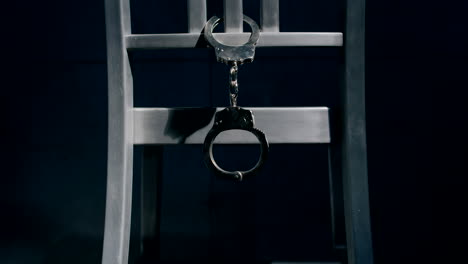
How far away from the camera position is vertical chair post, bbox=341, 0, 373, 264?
23.3 inches

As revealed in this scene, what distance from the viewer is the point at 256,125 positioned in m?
0.60

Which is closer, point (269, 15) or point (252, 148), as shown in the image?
point (269, 15)

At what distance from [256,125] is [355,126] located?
0.53 feet

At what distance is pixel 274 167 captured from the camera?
4.11ft

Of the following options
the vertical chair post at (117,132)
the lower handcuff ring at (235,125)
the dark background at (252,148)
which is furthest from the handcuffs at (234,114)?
the dark background at (252,148)

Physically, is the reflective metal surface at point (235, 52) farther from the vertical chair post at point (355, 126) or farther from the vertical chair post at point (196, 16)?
the vertical chair post at point (355, 126)

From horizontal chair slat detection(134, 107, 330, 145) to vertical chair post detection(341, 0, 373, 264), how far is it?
0.15ft

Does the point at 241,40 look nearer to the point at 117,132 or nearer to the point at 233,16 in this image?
the point at 233,16

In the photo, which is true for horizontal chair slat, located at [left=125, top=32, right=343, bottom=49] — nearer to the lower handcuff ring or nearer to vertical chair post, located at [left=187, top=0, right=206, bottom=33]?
vertical chair post, located at [left=187, top=0, right=206, bottom=33]

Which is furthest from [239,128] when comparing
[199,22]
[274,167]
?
[274,167]

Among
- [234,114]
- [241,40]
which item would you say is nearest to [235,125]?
[234,114]

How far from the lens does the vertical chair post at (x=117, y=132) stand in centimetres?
60

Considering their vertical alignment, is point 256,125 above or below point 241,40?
below

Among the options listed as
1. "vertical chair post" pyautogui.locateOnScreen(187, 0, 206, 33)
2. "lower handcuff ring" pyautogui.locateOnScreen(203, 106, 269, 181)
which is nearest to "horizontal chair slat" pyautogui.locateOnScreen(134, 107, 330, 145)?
"lower handcuff ring" pyautogui.locateOnScreen(203, 106, 269, 181)
